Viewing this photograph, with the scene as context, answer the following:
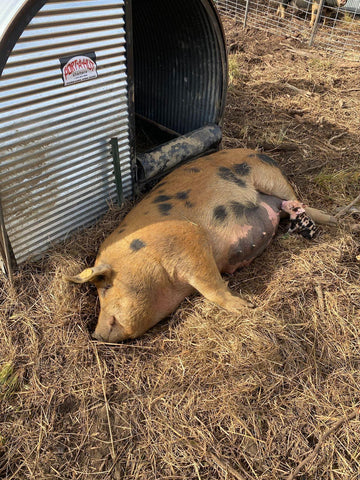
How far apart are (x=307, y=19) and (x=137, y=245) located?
10.5m

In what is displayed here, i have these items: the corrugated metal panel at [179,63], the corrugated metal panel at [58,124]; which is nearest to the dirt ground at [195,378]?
the corrugated metal panel at [58,124]

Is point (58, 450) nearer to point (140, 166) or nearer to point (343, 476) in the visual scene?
point (343, 476)

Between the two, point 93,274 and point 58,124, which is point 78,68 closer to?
point 58,124

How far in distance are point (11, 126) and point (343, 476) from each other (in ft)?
10.8

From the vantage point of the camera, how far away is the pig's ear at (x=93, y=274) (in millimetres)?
2822

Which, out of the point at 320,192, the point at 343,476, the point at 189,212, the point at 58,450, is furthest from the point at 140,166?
the point at 343,476

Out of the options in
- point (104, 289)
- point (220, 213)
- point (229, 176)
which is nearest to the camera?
point (104, 289)

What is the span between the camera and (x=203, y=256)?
3189 millimetres

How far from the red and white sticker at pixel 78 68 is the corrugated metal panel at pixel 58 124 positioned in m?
0.04

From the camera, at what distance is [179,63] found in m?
5.04

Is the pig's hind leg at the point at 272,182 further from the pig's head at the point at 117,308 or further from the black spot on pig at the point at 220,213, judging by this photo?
the pig's head at the point at 117,308

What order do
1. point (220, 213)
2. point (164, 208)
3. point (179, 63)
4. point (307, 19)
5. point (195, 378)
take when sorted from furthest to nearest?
point (307, 19) < point (179, 63) < point (220, 213) < point (164, 208) < point (195, 378)

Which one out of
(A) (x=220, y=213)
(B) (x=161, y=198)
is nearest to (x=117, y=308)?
(B) (x=161, y=198)

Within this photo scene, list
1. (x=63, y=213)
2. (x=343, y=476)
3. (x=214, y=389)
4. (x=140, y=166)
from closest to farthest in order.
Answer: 1. (x=343, y=476)
2. (x=214, y=389)
3. (x=63, y=213)
4. (x=140, y=166)
